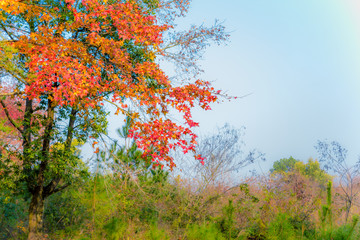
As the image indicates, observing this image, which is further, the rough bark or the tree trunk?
the tree trunk

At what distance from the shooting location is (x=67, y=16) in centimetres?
810

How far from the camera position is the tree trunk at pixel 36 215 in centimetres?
793

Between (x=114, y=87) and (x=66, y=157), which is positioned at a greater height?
(x=114, y=87)

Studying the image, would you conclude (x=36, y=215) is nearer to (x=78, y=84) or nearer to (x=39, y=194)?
(x=39, y=194)

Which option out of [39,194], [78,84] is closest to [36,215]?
[39,194]

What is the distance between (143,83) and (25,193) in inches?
171

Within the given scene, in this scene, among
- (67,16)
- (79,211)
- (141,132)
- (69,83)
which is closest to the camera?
(69,83)

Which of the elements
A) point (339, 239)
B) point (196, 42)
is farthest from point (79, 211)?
point (339, 239)

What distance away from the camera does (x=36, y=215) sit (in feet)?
26.3

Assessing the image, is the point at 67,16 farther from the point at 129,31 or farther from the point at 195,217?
the point at 195,217

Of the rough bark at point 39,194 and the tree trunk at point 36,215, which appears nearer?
the rough bark at point 39,194

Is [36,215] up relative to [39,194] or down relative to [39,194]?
down

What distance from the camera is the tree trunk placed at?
7934mm

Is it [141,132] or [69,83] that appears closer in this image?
[69,83]
